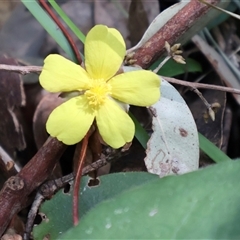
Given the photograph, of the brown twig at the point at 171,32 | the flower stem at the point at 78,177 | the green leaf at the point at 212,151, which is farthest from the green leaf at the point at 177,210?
the brown twig at the point at 171,32

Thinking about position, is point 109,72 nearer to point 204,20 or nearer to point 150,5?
point 204,20

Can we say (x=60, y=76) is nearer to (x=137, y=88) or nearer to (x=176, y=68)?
(x=137, y=88)

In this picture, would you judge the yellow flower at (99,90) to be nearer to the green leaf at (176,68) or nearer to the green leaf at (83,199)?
the green leaf at (83,199)

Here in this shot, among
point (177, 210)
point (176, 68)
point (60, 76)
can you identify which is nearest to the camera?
point (177, 210)

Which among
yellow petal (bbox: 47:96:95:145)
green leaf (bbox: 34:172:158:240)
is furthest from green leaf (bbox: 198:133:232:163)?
yellow petal (bbox: 47:96:95:145)

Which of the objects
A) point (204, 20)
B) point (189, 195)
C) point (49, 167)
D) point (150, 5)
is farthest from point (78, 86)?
point (150, 5)

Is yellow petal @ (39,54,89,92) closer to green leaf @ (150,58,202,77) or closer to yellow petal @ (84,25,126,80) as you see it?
yellow petal @ (84,25,126,80)

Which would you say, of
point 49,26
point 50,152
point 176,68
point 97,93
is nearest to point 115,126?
point 97,93
